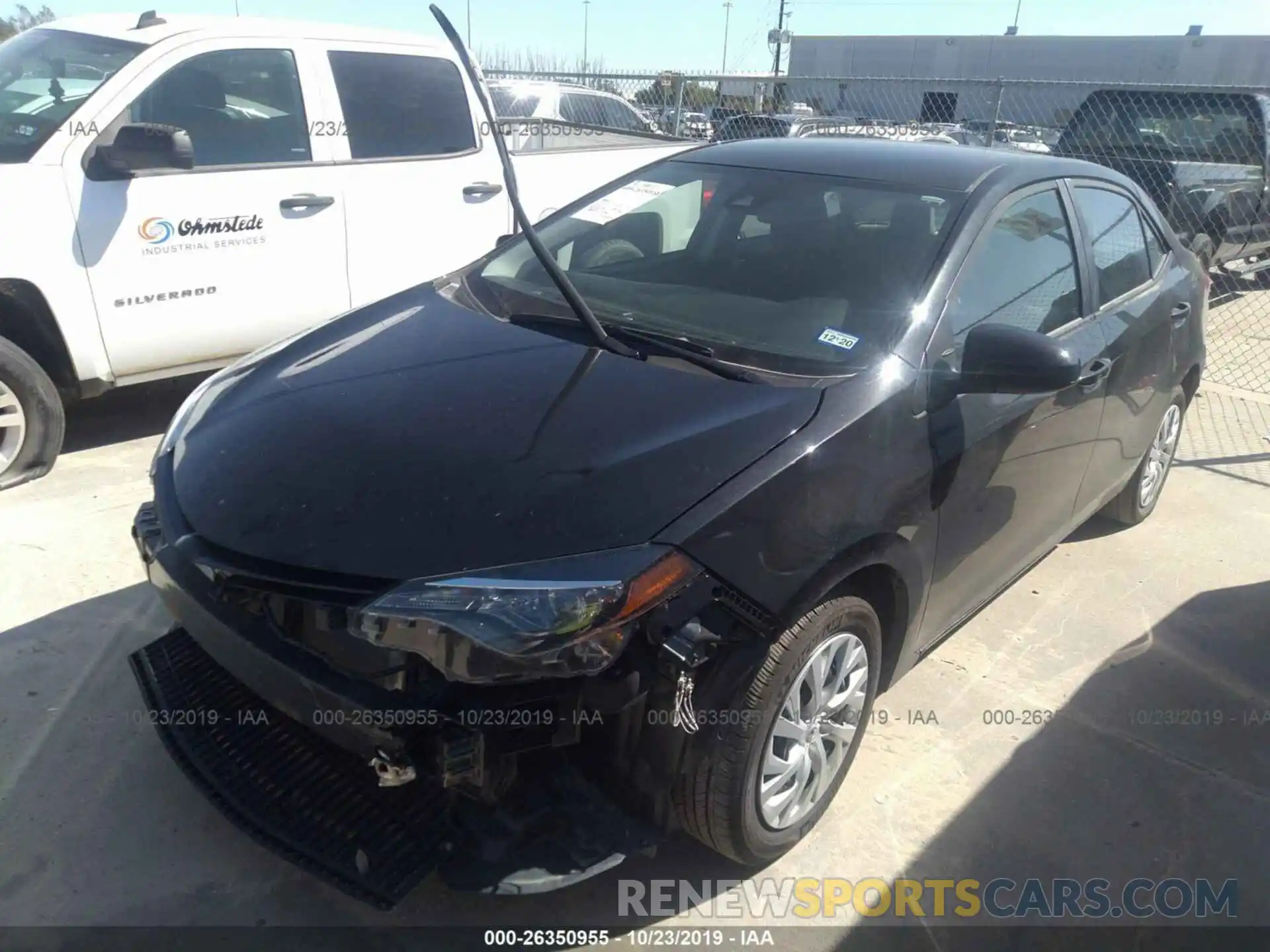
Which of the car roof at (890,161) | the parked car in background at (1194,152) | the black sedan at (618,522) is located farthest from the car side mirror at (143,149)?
the parked car in background at (1194,152)

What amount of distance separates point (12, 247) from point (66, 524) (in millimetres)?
1179

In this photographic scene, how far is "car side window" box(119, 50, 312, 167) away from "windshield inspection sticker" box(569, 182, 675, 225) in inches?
81.1

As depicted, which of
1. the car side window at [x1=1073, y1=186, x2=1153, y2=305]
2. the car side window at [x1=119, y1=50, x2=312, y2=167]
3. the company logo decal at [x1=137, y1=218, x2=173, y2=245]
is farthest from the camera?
Answer: the car side window at [x1=119, y1=50, x2=312, y2=167]

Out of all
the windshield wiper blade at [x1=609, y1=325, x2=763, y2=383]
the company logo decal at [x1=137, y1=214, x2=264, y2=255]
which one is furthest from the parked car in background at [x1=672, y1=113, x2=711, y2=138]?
the windshield wiper blade at [x1=609, y1=325, x2=763, y2=383]

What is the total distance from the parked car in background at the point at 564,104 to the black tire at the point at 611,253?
7.04 metres

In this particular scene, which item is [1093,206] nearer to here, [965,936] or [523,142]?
[965,936]

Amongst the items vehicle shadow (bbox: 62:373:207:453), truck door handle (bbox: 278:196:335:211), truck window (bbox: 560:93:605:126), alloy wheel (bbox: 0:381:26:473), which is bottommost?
vehicle shadow (bbox: 62:373:207:453)

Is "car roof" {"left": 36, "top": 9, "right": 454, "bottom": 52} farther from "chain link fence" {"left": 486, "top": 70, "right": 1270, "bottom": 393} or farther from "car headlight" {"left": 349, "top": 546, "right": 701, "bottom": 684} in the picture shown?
"car headlight" {"left": 349, "top": 546, "right": 701, "bottom": 684}

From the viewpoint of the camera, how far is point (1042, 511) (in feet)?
11.2

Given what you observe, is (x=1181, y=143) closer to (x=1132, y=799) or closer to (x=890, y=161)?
(x=890, y=161)

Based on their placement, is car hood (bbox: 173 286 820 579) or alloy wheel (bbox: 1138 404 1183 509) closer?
car hood (bbox: 173 286 820 579)

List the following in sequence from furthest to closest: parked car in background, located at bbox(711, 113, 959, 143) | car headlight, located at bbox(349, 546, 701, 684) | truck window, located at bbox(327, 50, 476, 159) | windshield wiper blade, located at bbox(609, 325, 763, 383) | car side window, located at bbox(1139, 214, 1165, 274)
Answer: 1. parked car in background, located at bbox(711, 113, 959, 143)
2. truck window, located at bbox(327, 50, 476, 159)
3. car side window, located at bbox(1139, 214, 1165, 274)
4. windshield wiper blade, located at bbox(609, 325, 763, 383)
5. car headlight, located at bbox(349, 546, 701, 684)

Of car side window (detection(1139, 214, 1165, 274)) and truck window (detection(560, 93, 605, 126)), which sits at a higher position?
car side window (detection(1139, 214, 1165, 274))

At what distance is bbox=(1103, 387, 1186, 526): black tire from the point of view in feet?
14.6
